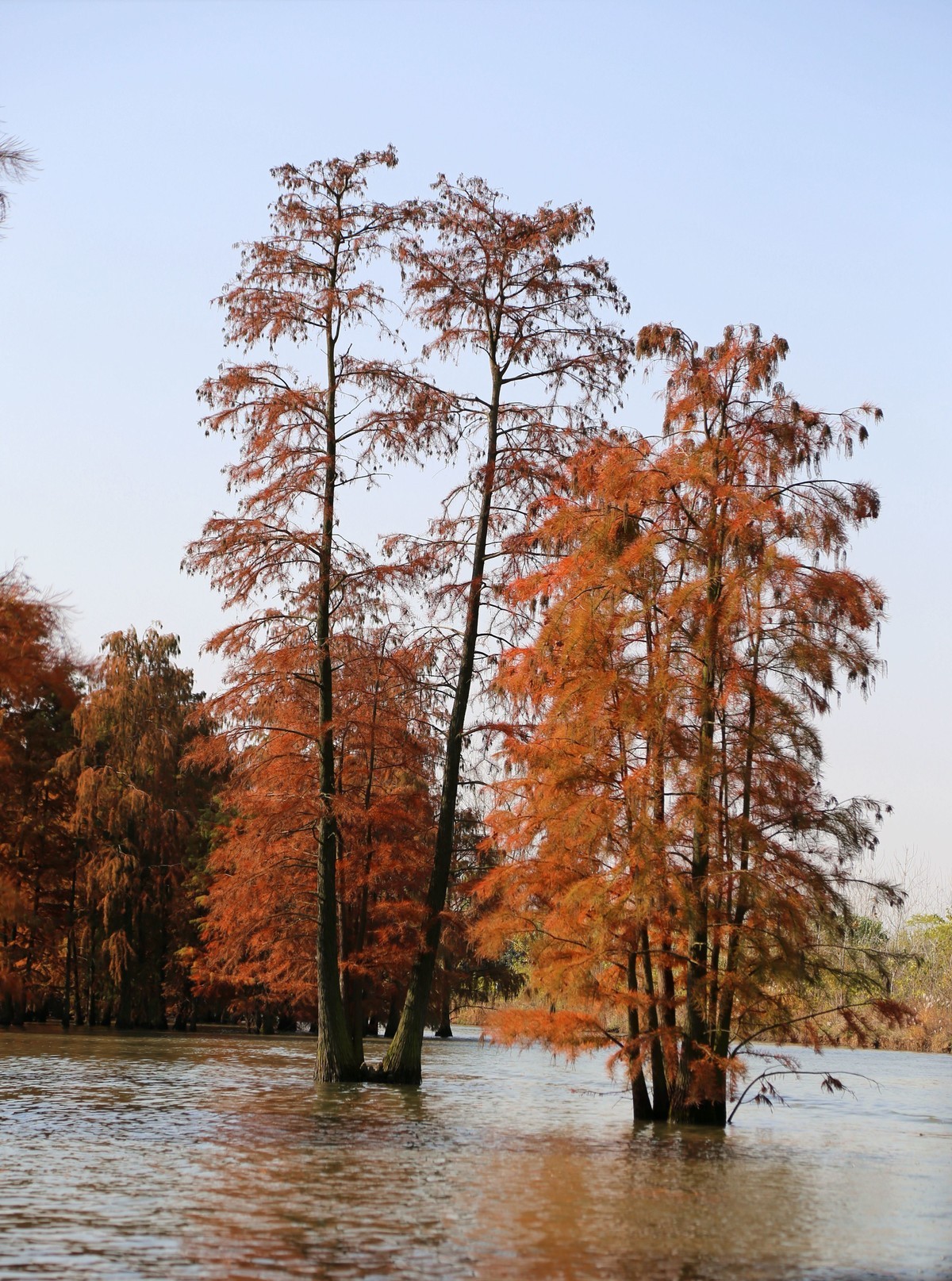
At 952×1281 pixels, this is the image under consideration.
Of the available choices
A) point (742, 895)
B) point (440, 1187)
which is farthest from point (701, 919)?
point (440, 1187)

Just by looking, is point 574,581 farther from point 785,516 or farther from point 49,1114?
point 49,1114

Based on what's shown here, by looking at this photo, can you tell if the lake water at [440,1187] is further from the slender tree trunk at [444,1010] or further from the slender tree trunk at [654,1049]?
the slender tree trunk at [444,1010]

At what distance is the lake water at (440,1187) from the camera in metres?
9.91

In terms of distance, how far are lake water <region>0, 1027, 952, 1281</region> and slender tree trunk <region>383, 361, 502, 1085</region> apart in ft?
5.30

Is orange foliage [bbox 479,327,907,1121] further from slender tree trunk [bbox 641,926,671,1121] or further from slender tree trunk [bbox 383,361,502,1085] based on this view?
slender tree trunk [bbox 383,361,502,1085]

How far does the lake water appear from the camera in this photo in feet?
32.5

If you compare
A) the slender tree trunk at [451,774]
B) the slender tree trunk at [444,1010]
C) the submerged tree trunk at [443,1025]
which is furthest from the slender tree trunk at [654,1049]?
the submerged tree trunk at [443,1025]

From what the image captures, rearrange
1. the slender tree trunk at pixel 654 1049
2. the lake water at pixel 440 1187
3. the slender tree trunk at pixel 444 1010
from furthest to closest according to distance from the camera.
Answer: the slender tree trunk at pixel 444 1010, the slender tree trunk at pixel 654 1049, the lake water at pixel 440 1187

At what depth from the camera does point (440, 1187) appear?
44.7 ft

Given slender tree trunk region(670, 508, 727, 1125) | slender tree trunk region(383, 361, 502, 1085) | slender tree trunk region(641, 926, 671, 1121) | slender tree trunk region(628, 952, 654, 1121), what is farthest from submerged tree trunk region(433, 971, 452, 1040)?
slender tree trunk region(670, 508, 727, 1125)

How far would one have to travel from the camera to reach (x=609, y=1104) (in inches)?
1026

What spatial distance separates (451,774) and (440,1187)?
12.6 meters

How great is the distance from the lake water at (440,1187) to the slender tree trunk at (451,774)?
1.62m

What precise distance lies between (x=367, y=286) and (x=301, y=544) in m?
4.77
